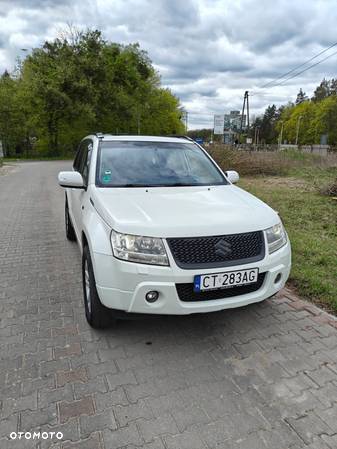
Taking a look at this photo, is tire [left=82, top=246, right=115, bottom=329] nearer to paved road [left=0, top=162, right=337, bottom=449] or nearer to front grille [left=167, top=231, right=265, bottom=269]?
paved road [left=0, top=162, right=337, bottom=449]

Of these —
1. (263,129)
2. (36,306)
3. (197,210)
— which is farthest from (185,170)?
(263,129)

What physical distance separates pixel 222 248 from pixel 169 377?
104 centimetres

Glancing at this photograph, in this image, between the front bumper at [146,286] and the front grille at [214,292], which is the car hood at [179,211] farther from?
the front grille at [214,292]

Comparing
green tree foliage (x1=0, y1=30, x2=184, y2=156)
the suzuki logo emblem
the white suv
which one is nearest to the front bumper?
the white suv

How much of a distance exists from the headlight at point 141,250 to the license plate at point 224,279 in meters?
0.30

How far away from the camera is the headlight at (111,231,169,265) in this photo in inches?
98.2

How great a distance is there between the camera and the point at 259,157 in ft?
54.2

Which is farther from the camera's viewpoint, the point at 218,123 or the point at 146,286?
the point at 218,123

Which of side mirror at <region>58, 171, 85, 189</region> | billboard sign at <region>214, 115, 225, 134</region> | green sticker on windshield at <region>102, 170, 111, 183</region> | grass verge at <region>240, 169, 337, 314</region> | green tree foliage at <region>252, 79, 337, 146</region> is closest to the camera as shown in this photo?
green sticker on windshield at <region>102, 170, 111, 183</region>

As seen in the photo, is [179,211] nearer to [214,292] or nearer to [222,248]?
[222,248]

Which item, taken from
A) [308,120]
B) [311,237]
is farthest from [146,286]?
[308,120]

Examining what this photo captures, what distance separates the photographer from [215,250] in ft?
8.53

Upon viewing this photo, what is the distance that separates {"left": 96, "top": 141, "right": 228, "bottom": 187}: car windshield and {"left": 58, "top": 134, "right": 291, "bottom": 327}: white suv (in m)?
0.20

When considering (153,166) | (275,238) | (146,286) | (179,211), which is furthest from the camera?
(153,166)
